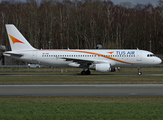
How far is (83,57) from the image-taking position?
4047 cm

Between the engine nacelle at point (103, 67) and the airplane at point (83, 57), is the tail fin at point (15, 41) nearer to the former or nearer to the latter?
the airplane at point (83, 57)

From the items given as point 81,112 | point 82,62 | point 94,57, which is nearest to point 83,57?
point 82,62

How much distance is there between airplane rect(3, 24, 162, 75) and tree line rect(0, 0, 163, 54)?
118ft

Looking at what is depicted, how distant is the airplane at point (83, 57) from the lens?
39.8 m

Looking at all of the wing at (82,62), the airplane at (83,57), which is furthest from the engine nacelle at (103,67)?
the wing at (82,62)

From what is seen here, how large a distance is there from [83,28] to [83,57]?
40.7 m

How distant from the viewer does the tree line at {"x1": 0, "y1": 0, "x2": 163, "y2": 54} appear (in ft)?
259

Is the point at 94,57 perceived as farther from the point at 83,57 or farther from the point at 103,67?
the point at 103,67

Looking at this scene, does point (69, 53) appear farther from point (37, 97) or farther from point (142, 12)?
point (142, 12)

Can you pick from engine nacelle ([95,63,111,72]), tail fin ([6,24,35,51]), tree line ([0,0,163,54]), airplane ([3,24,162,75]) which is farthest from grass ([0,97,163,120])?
tree line ([0,0,163,54])

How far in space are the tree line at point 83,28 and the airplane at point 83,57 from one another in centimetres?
3586

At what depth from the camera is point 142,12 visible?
302ft

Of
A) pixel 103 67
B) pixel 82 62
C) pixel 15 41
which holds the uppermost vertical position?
pixel 15 41

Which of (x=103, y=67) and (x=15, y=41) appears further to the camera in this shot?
(x=15, y=41)
